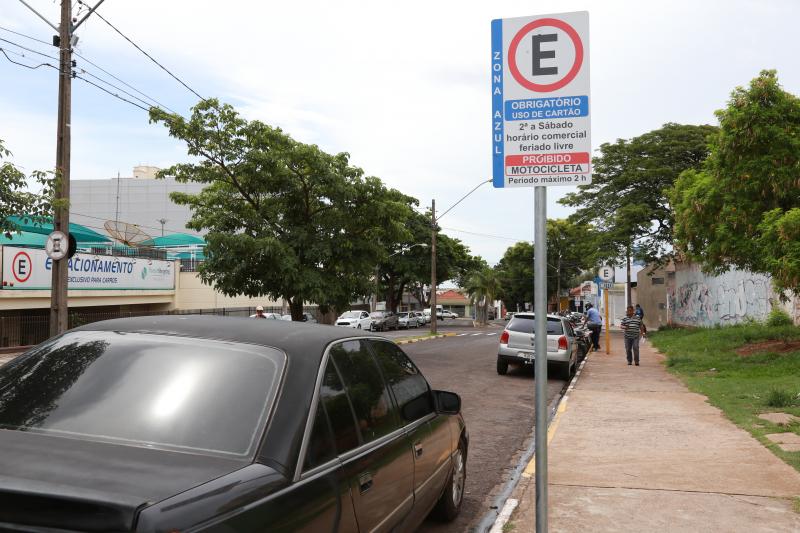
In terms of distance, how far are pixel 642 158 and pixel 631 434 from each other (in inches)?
1173

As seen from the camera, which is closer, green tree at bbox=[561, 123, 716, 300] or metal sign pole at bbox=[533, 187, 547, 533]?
metal sign pole at bbox=[533, 187, 547, 533]

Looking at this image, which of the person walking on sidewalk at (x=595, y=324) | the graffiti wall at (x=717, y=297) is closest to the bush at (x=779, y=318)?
the graffiti wall at (x=717, y=297)

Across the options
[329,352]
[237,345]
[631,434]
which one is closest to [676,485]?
[631,434]

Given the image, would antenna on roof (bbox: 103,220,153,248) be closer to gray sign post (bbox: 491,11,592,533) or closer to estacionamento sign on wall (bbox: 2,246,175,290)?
estacionamento sign on wall (bbox: 2,246,175,290)

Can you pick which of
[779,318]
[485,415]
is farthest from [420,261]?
[485,415]

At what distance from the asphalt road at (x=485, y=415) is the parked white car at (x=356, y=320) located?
64.2 ft

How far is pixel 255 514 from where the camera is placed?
2230 millimetres

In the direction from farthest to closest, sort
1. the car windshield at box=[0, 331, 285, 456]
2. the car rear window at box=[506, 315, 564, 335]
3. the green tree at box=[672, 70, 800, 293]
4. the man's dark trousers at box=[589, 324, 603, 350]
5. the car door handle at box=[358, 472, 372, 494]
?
the man's dark trousers at box=[589, 324, 603, 350]
the car rear window at box=[506, 315, 564, 335]
the green tree at box=[672, 70, 800, 293]
the car door handle at box=[358, 472, 372, 494]
the car windshield at box=[0, 331, 285, 456]

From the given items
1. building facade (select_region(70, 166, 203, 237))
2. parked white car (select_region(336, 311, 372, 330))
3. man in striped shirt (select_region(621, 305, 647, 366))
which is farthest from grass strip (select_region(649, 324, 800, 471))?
building facade (select_region(70, 166, 203, 237))

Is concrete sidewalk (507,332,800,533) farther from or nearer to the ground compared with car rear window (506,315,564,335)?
nearer to the ground

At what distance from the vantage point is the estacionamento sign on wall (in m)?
22.1

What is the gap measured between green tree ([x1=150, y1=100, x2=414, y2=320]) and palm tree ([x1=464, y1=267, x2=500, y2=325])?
40776 mm

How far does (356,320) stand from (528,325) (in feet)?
89.5

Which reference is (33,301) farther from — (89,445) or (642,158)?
(642,158)
